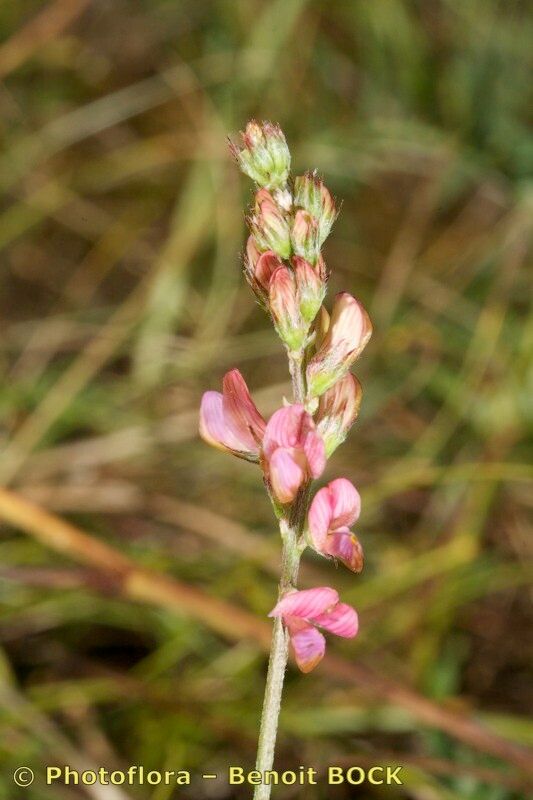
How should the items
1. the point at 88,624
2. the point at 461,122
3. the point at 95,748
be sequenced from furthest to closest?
1. the point at 461,122
2. the point at 88,624
3. the point at 95,748

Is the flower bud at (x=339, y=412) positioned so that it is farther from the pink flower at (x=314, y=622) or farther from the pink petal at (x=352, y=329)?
the pink flower at (x=314, y=622)

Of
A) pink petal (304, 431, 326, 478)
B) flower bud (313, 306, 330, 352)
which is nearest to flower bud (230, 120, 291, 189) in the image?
flower bud (313, 306, 330, 352)

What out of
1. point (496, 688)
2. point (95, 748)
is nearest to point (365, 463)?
point (496, 688)

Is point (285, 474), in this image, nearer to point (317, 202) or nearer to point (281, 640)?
point (281, 640)

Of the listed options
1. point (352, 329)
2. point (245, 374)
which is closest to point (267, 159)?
point (352, 329)

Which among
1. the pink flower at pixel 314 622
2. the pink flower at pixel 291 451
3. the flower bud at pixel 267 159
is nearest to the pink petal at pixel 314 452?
the pink flower at pixel 291 451

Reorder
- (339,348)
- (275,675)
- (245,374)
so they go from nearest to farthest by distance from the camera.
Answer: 1. (275,675)
2. (339,348)
3. (245,374)

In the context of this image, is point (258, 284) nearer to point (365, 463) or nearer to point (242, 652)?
point (242, 652)
